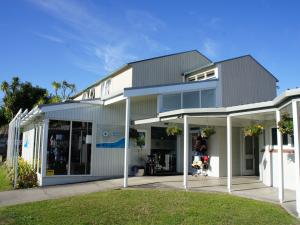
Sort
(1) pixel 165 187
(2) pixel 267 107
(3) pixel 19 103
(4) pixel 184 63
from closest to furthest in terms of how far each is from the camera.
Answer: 1. (2) pixel 267 107
2. (1) pixel 165 187
3. (4) pixel 184 63
4. (3) pixel 19 103

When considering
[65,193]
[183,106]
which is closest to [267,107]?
[183,106]

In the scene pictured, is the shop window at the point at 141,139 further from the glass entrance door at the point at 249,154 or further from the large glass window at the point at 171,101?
the glass entrance door at the point at 249,154

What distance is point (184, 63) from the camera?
19672mm

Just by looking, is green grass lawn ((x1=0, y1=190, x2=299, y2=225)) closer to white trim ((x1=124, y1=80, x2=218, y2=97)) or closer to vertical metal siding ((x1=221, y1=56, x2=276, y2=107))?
white trim ((x1=124, y1=80, x2=218, y2=97))

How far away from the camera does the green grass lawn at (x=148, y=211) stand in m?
7.86

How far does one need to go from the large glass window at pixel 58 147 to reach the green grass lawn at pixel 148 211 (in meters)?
4.77

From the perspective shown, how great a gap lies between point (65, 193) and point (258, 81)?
12302mm

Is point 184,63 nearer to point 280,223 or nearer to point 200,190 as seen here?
point 200,190

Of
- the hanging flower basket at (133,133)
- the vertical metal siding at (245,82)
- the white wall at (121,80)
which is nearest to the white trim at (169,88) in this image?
the vertical metal siding at (245,82)

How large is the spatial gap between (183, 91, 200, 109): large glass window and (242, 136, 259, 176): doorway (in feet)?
10.6

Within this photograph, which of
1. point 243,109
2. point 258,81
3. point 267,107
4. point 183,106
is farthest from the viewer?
point 258,81

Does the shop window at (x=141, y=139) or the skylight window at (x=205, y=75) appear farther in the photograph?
the skylight window at (x=205, y=75)

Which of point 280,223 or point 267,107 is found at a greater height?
point 267,107

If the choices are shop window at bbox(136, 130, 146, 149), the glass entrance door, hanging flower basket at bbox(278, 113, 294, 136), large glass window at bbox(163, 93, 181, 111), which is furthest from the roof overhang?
hanging flower basket at bbox(278, 113, 294, 136)
